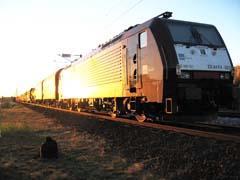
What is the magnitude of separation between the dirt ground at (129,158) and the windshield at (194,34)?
9.41 feet

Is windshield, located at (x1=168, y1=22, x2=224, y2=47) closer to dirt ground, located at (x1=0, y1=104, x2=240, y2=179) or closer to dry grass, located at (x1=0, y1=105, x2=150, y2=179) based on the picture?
dirt ground, located at (x1=0, y1=104, x2=240, y2=179)

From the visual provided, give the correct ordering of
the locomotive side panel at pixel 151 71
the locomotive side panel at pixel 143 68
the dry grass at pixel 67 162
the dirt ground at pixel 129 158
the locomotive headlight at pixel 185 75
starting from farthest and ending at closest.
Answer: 1. the locomotive side panel at pixel 143 68
2. the locomotive side panel at pixel 151 71
3. the locomotive headlight at pixel 185 75
4. the dry grass at pixel 67 162
5. the dirt ground at pixel 129 158

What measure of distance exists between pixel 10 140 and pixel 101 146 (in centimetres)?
324

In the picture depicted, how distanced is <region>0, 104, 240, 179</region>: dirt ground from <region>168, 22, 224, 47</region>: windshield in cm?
287

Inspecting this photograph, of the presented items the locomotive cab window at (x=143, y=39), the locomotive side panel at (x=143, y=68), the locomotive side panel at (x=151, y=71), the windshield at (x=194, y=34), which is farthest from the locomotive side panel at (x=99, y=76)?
the windshield at (x=194, y=34)

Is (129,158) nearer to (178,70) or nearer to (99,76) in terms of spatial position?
(178,70)

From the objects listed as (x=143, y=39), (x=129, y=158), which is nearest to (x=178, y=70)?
(x=143, y=39)

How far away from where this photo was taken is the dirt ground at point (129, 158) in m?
6.38

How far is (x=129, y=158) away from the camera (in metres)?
7.71

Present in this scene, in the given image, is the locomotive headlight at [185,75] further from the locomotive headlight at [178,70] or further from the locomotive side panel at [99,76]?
the locomotive side panel at [99,76]

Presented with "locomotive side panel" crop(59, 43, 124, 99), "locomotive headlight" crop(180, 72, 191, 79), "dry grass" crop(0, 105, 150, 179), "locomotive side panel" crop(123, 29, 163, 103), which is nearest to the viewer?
"dry grass" crop(0, 105, 150, 179)

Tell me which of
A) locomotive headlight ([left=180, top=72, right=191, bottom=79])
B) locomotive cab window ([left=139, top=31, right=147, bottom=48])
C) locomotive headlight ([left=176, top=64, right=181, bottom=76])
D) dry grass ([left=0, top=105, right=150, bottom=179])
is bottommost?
dry grass ([left=0, top=105, right=150, bottom=179])

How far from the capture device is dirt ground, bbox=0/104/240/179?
638cm

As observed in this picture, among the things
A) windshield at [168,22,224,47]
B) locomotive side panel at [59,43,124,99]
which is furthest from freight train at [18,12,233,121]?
locomotive side panel at [59,43,124,99]
